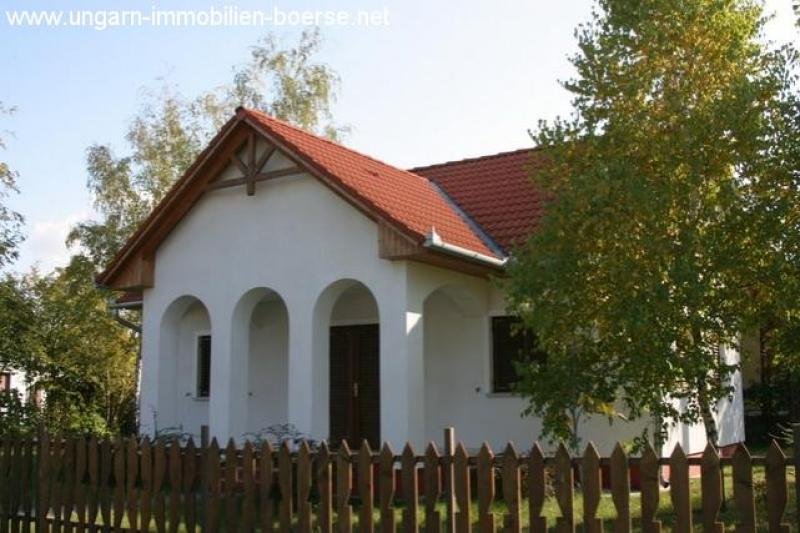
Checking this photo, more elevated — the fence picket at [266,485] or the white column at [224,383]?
the white column at [224,383]

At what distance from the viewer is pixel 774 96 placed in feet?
29.1

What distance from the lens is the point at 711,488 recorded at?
5.34m

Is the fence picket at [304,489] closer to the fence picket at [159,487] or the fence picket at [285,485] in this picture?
the fence picket at [285,485]

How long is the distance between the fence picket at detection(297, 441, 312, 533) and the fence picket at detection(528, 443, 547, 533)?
1.77 m

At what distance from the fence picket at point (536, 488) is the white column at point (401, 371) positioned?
5.95m

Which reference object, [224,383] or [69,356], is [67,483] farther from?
[69,356]

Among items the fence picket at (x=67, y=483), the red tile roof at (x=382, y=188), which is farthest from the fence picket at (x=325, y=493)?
the red tile roof at (x=382, y=188)

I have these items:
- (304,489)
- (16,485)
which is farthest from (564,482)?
(16,485)

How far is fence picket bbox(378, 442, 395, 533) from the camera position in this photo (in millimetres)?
6277

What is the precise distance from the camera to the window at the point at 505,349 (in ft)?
44.4

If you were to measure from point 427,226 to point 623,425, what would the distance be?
392 cm

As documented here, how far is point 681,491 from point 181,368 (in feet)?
44.5

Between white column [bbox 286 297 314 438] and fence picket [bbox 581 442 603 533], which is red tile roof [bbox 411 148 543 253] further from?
fence picket [bbox 581 442 603 533]

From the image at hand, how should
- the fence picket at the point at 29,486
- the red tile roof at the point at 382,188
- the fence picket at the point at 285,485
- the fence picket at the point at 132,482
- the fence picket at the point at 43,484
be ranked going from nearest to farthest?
the fence picket at the point at 285,485, the fence picket at the point at 132,482, the fence picket at the point at 43,484, the fence picket at the point at 29,486, the red tile roof at the point at 382,188
